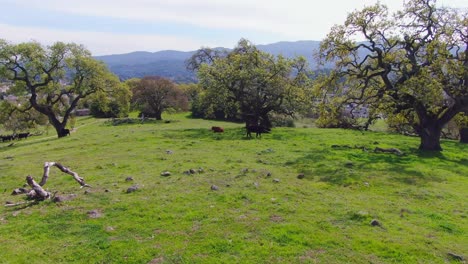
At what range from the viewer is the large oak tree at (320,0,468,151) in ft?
76.7

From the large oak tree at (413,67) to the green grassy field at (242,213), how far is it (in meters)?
5.05

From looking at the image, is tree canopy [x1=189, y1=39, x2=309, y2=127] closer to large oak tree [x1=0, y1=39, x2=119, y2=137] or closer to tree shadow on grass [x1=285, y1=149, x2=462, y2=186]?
large oak tree [x1=0, y1=39, x2=119, y2=137]

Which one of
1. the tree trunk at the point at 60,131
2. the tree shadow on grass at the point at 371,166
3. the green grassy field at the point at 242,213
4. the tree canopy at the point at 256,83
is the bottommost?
the tree trunk at the point at 60,131

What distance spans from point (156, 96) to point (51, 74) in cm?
3102

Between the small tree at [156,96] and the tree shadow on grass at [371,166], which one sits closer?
the tree shadow on grass at [371,166]

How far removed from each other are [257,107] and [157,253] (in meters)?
32.0

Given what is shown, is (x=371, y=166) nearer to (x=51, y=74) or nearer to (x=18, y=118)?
(x=51, y=74)

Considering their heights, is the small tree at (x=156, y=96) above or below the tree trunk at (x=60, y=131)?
above

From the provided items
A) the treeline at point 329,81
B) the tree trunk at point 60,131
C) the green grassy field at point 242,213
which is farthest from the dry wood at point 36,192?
the tree trunk at point 60,131

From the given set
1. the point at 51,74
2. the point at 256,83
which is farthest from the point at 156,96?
the point at 256,83

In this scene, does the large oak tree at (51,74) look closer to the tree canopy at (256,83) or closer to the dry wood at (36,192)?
the tree canopy at (256,83)

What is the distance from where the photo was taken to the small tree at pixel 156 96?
228ft

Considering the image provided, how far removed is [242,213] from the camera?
455 inches

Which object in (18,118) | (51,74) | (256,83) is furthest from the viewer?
(18,118)
